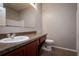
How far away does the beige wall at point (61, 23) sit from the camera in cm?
164

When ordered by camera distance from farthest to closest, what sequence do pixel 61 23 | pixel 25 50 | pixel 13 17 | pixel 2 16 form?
pixel 61 23
pixel 13 17
pixel 2 16
pixel 25 50

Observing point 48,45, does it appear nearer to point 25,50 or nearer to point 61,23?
point 61,23

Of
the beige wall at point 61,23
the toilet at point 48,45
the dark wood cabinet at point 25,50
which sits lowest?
the toilet at point 48,45

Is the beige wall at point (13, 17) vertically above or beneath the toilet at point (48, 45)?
above

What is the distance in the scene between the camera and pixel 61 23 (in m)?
1.71

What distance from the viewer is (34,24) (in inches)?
70.6

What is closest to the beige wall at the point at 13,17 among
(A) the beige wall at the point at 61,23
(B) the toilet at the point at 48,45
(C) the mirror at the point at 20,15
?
(C) the mirror at the point at 20,15

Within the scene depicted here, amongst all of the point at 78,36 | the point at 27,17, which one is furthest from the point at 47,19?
the point at 78,36

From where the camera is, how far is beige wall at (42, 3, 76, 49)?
64.6 inches

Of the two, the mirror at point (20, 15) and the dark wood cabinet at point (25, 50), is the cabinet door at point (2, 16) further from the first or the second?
the dark wood cabinet at point (25, 50)

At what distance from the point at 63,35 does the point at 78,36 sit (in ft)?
0.98

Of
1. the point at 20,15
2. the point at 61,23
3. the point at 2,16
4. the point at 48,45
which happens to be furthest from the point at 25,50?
the point at 61,23

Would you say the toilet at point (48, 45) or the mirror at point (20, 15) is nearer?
the mirror at point (20, 15)

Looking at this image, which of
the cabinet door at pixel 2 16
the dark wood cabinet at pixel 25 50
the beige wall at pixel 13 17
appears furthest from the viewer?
the beige wall at pixel 13 17
